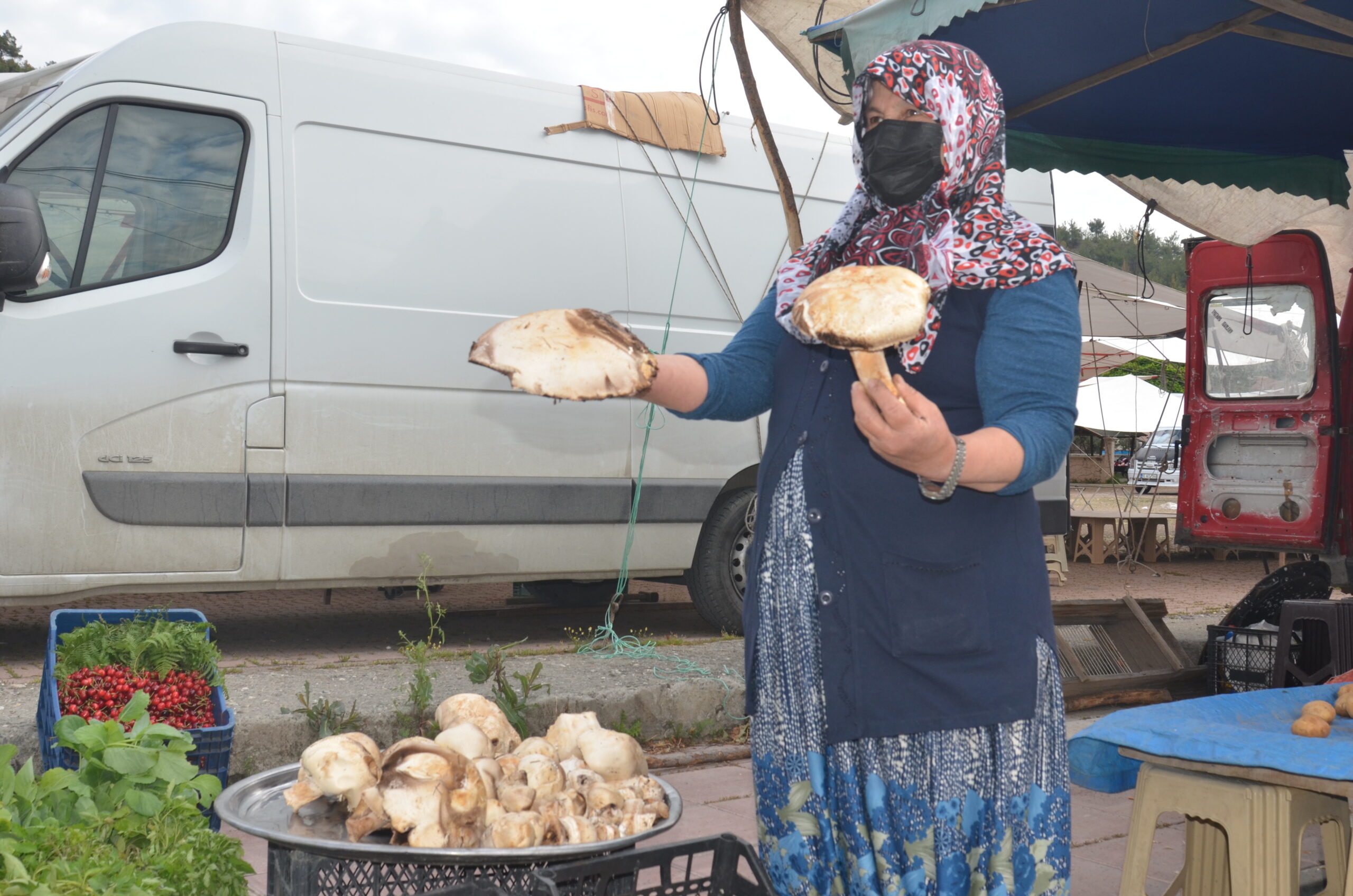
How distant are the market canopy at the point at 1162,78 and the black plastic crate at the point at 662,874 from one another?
2.35m

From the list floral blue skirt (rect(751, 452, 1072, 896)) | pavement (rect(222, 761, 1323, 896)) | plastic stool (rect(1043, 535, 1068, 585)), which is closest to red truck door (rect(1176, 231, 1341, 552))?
pavement (rect(222, 761, 1323, 896))

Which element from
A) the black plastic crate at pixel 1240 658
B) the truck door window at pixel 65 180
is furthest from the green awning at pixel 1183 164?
the truck door window at pixel 65 180

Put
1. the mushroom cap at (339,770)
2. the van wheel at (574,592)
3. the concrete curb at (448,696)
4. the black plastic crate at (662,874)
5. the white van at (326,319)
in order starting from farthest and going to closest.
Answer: the van wheel at (574,592), the white van at (326,319), the concrete curb at (448,696), the mushroom cap at (339,770), the black plastic crate at (662,874)

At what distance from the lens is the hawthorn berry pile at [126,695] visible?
2.95 meters

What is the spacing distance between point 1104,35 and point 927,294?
3082 mm

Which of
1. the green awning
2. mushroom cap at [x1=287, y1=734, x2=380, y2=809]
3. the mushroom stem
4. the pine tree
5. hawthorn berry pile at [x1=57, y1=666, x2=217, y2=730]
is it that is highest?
the pine tree

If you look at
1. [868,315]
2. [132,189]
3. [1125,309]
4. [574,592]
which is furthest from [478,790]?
[1125,309]

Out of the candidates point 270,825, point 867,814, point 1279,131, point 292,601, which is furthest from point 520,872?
point 292,601

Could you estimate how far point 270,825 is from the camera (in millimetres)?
1600

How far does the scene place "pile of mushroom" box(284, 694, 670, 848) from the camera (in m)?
1.54

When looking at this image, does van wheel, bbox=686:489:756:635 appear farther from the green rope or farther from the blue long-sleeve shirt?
the blue long-sleeve shirt

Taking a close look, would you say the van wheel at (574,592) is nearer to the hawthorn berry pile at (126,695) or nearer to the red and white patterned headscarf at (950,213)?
the hawthorn berry pile at (126,695)

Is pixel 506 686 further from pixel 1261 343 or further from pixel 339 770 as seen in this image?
pixel 1261 343

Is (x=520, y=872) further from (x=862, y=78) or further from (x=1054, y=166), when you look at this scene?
(x=1054, y=166)
